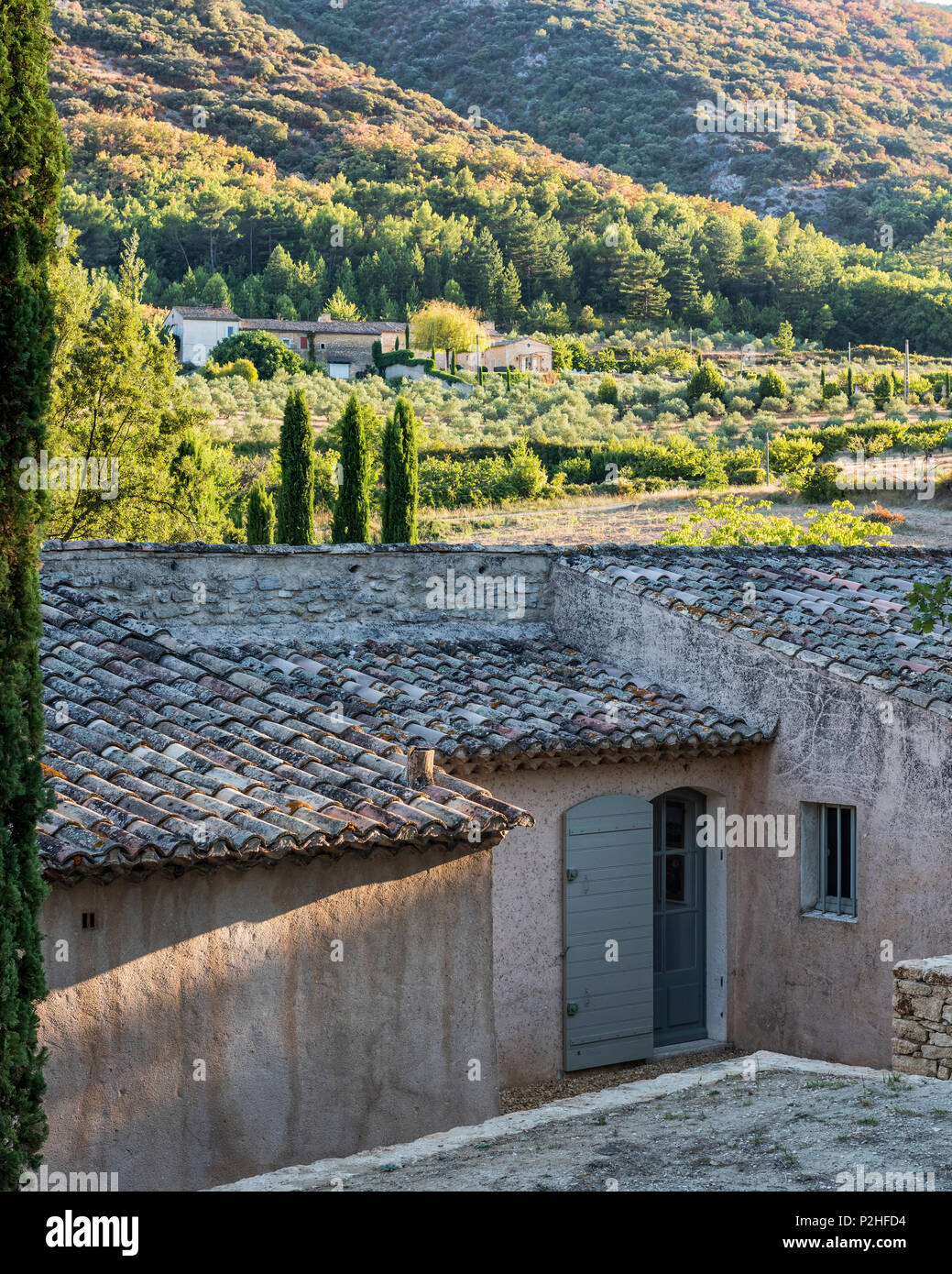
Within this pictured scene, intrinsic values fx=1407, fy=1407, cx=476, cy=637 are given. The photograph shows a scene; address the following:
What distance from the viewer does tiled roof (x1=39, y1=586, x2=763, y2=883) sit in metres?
7.67

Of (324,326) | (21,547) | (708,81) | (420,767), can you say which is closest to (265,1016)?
(420,767)

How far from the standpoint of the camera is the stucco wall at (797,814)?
412 inches

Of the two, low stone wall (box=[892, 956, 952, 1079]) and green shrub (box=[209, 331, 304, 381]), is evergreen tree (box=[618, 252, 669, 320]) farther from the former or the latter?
low stone wall (box=[892, 956, 952, 1079])

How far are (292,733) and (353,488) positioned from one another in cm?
1739

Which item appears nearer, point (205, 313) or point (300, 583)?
point (300, 583)

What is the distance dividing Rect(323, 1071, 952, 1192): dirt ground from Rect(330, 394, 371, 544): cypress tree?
2016 cm

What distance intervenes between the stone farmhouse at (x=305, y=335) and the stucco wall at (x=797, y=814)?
175 ft

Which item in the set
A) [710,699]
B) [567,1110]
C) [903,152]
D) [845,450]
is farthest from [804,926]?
[903,152]

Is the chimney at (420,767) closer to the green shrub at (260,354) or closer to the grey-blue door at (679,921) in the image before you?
the grey-blue door at (679,921)

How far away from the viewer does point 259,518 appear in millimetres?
27562

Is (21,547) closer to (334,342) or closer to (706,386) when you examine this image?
(706,386)

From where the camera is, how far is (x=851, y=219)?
336ft

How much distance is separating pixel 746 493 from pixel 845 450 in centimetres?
816

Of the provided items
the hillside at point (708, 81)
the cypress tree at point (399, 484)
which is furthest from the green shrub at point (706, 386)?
the hillside at point (708, 81)
